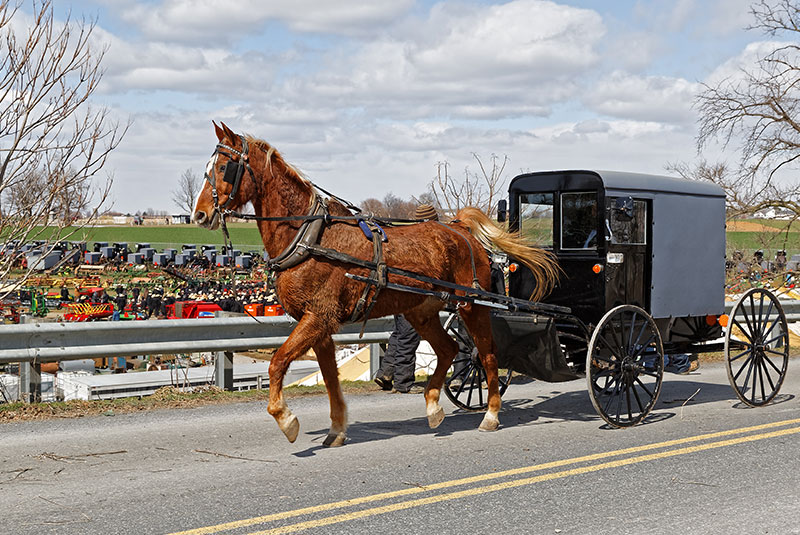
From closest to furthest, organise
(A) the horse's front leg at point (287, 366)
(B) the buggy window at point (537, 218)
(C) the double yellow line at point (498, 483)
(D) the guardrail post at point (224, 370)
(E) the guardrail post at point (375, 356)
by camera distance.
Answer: (C) the double yellow line at point (498, 483) → (A) the horse's front leg at point (287, 366) → (B) the buggy window at point (537, 218) → (D) the guardrail post at point (224, 370) → (E) the guardrail post at point (375, 356)

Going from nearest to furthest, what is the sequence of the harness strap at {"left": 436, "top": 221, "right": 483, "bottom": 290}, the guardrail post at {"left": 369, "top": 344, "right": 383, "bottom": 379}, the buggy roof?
the harness strap at {"left": 436, "top": 221, "right": 483, "bottom": 290} → the buggy roof → the guardrail post at {"left": 369, "top": 344, "right": 383, "bottom": 379}

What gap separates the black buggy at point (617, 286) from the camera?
822 cm

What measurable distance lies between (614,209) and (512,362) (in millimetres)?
1806

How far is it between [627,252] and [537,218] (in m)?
1.02

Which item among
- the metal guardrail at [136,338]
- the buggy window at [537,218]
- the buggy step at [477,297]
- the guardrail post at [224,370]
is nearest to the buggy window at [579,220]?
the buggy window at [537,218]

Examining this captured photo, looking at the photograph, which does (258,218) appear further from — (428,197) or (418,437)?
(428,197)

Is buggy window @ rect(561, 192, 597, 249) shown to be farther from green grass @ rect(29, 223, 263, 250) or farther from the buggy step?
green grass @ rect(29, 223, 263, 250)

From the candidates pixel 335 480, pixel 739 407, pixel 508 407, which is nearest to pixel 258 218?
pixel 335 480

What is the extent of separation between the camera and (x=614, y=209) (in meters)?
8.26

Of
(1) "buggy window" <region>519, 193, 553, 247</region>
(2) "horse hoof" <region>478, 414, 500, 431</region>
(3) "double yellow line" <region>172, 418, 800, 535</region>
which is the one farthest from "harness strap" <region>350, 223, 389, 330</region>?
(1) "buggy window" <region>519, 193, 553, 247</region>

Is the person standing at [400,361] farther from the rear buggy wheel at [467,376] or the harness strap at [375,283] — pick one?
the harness strap at [375,283]

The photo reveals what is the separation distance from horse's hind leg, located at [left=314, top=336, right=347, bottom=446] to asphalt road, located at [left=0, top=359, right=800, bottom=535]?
178mm

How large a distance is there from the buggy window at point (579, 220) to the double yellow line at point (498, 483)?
7.13 feet

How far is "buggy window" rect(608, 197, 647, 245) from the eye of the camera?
8289 mm
